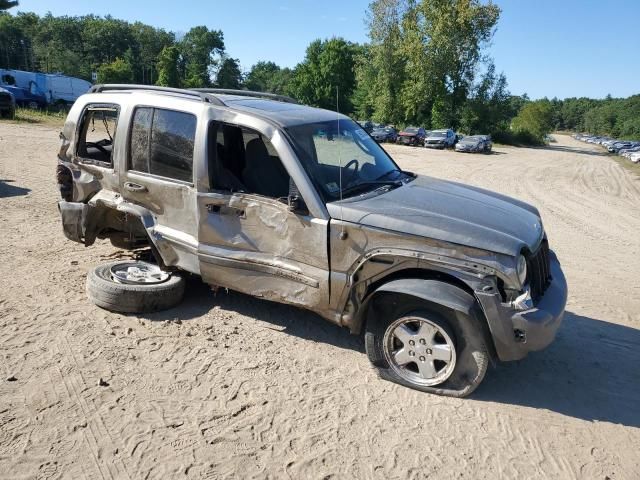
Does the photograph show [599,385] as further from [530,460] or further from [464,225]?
[464,225]

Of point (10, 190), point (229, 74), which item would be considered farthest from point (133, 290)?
point (229, 74)

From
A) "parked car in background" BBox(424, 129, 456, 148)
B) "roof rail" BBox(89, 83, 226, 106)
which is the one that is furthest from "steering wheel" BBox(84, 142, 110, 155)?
"parked car in background" BBox(424, 129, 456, 148)

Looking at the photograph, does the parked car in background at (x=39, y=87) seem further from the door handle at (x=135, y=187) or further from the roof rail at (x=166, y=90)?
the door handle at (x=135, y=187)

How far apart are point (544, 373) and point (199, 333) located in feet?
9.72

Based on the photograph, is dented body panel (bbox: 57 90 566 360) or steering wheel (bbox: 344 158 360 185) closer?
dented body panel (bbox: 57 90 566 360)

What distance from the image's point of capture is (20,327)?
175 inches

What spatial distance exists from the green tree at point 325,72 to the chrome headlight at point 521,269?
219 feet

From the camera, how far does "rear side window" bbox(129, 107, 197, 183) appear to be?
4508 millimetres

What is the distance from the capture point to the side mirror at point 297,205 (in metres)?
3.93

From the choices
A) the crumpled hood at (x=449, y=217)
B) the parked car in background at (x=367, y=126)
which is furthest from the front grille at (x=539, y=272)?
the parked car in background at (x=367, y=126)

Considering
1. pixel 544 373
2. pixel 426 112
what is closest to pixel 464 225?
pixel 544 373

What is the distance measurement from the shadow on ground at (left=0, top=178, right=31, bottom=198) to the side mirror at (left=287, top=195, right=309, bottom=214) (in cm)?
767

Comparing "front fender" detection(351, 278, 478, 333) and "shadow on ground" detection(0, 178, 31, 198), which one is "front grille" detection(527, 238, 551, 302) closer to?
"front fender" detection(351, 278, 478, 333)

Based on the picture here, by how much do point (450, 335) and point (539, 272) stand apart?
3.01 ft
